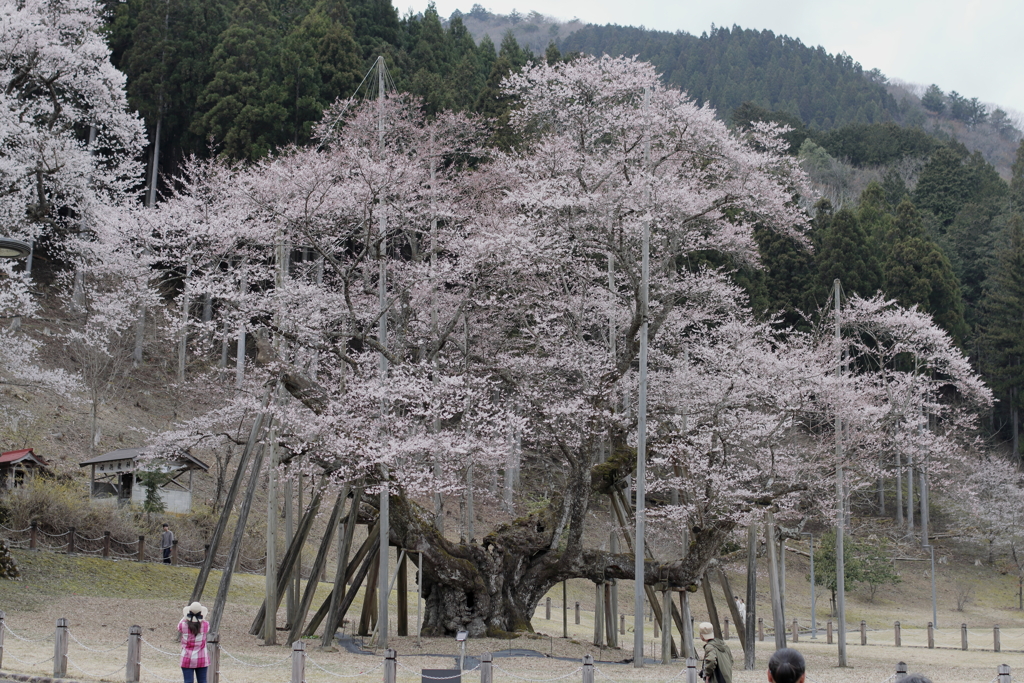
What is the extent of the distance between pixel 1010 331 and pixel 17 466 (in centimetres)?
4107

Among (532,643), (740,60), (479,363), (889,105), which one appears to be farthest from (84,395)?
(889,105)

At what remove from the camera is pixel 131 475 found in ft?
75.3

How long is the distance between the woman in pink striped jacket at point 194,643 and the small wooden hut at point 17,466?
13.5m

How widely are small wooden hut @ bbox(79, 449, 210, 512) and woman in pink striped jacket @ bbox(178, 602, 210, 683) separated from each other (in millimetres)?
13387

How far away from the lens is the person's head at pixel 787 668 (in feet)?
13.1

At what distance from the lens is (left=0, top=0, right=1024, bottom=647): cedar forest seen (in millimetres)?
16188

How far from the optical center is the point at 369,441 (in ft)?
48.1

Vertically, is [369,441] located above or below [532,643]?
above

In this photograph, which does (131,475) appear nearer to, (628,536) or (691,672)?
(628,536)

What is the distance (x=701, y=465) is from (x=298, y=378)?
7554 mm

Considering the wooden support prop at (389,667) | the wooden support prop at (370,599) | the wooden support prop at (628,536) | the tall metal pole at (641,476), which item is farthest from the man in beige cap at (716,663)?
the wooden support prop at (370,599)

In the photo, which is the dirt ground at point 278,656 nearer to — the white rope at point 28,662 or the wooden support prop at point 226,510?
the white rope at point 28,662

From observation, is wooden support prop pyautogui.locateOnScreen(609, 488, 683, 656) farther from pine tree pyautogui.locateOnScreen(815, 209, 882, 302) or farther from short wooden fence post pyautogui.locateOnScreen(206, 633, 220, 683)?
pine tree pyautogui.locateOnScreen(815, 209, 882, 302)

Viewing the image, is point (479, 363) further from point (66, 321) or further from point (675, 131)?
point (66, 321)
